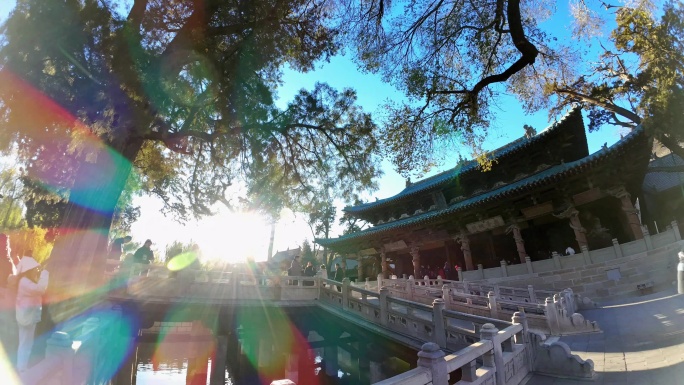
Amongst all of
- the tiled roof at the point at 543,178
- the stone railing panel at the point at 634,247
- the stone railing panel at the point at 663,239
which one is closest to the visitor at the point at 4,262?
the tiled roof at the point at 543,178

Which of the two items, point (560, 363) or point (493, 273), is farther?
point (493, 273)

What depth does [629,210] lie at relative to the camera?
1170 centimetres

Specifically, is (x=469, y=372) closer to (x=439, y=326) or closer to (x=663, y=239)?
(x=439, y=326)

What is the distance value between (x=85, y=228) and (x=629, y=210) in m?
16.6

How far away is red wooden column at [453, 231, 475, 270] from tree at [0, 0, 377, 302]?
862 cm

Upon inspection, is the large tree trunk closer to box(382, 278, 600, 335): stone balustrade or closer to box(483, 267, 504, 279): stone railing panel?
box(382, 278, 600, 335): stone balustrade

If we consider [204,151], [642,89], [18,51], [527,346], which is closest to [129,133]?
[18,51]

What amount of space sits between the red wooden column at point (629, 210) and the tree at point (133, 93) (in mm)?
9531

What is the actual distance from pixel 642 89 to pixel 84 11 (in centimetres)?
1662

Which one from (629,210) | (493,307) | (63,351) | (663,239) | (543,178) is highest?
(543,178)

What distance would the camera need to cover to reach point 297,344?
11.3 meters

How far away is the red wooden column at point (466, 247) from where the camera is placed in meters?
15.7

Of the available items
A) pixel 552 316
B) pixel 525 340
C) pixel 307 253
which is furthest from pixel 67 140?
pixel 307 253

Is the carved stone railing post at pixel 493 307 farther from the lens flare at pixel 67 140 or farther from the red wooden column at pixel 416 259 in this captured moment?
the red wooden column at pixel 416 259
